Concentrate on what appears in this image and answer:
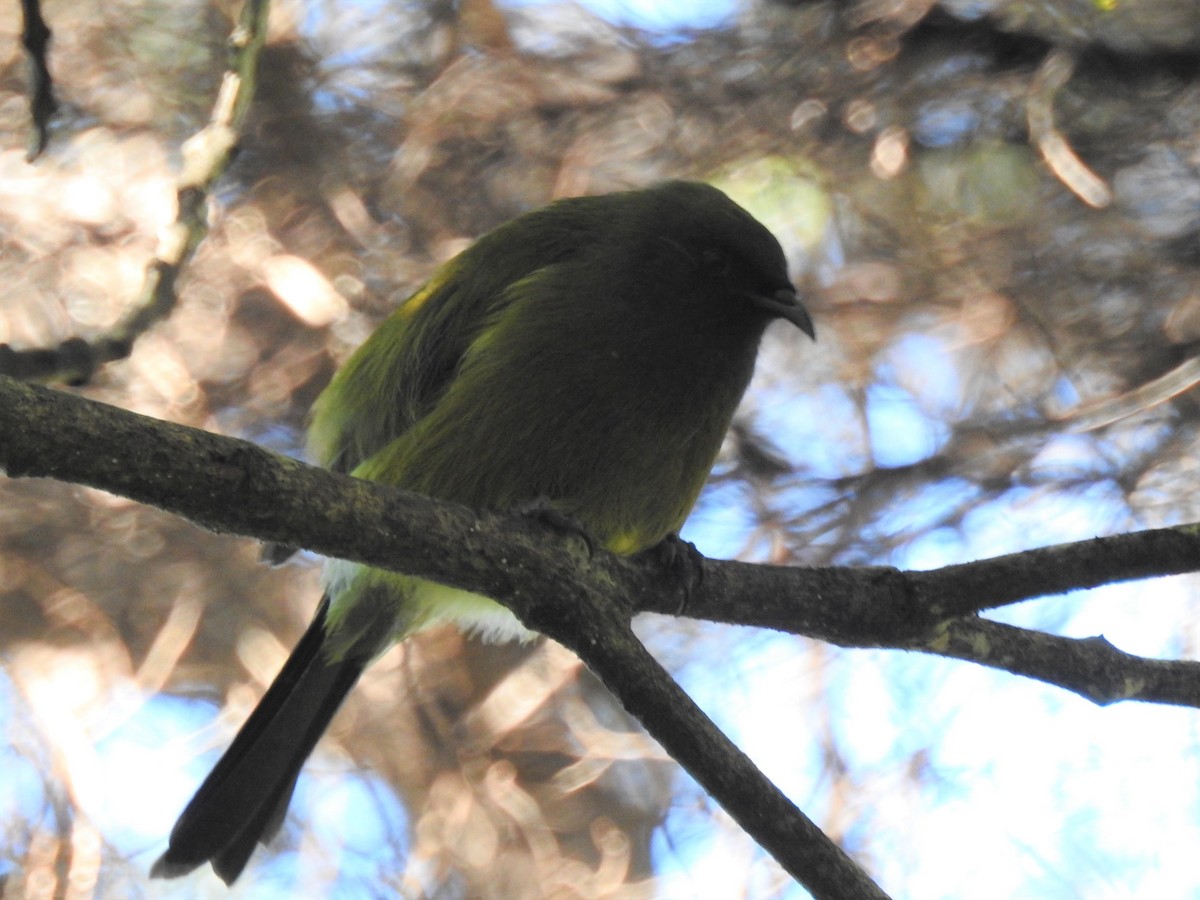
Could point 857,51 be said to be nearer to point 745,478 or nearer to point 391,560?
point 745,478

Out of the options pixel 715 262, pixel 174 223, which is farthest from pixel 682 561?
pixel 174 223

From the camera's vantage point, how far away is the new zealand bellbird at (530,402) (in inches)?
142

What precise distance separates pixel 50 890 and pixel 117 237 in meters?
2.50

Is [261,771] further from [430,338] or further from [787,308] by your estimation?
[787,308]

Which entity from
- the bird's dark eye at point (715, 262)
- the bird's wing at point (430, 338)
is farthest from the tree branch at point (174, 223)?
the bird's dark eye at point (715, 262)

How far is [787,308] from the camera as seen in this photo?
13.1 ft

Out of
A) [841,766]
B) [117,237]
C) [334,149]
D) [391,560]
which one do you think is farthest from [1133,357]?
[117,237]

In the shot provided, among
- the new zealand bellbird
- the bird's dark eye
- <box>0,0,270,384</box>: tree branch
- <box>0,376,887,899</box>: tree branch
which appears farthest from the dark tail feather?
the bird's dark eye

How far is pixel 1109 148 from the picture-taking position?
17.3 ft

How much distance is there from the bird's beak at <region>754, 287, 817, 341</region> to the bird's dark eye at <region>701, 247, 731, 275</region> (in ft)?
0.42

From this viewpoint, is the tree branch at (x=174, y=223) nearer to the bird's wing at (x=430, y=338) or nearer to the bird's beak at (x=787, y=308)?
the bird's wing at (x=430, y=338)

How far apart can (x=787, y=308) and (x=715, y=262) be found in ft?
0.84

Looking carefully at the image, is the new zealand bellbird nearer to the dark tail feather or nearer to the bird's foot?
the dark tail feather

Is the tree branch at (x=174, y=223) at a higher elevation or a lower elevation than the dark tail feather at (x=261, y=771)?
higher
